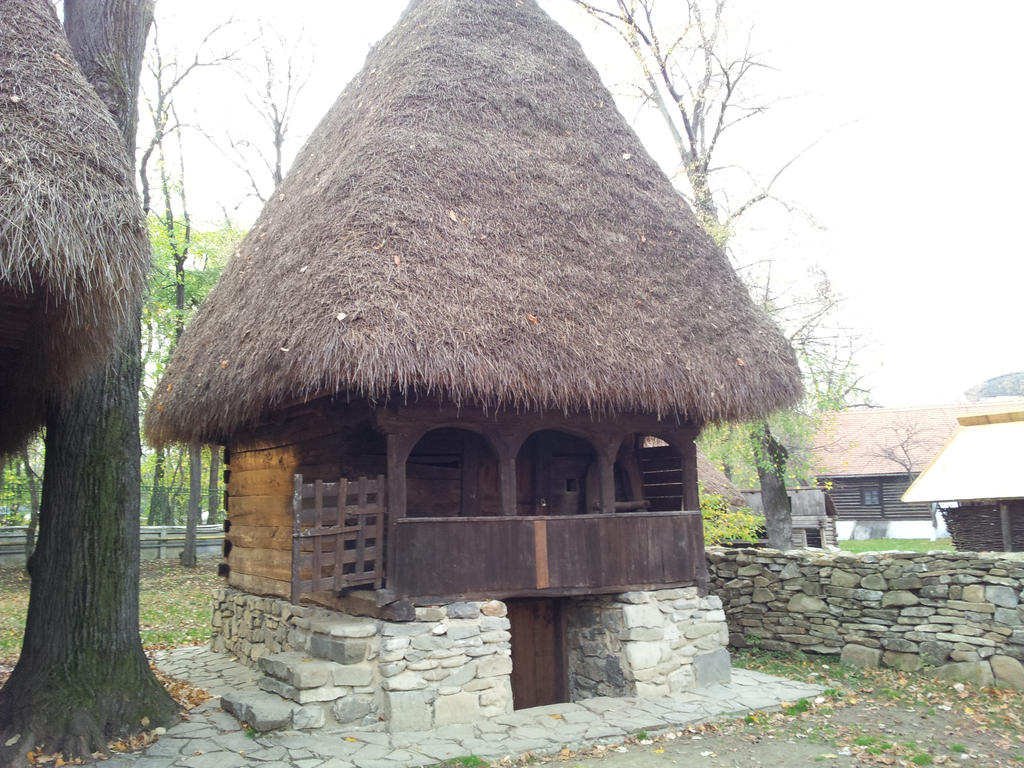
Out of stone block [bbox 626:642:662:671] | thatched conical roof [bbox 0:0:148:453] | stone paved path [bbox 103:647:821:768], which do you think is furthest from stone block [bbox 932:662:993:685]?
thatched conical roof [bbox 0:0:148:453]

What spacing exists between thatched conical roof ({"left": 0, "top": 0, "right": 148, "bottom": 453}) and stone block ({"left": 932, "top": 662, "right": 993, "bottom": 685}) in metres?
8.85

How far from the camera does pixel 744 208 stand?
562 inches

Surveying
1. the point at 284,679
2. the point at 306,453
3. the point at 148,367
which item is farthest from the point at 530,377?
the point at 148,367

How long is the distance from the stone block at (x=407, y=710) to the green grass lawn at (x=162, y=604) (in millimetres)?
5509

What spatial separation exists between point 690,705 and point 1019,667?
3582 millimetres

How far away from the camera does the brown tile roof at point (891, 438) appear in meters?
30.4

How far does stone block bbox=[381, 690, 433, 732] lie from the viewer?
6.71m

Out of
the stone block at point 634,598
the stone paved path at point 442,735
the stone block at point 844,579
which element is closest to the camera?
the stone paved path at point 442,735

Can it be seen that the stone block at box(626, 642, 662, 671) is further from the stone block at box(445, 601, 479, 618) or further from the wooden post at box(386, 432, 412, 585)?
the wooden post at box(386, 432, 412, 585)

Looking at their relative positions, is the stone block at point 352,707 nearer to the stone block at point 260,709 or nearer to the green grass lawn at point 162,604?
the stone block at point 260,709

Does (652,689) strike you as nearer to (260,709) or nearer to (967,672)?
(967,672)

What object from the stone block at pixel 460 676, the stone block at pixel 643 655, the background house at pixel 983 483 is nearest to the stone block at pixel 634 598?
the stone block at pixel 643 655

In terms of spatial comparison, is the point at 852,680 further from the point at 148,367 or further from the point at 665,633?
the point at 148,367

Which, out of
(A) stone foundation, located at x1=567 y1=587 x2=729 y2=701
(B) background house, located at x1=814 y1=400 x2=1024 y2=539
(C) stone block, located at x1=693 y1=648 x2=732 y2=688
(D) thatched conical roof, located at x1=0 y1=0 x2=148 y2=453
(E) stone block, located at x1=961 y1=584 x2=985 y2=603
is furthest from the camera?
(B) background house, located at x1=814 y1=400 x2=1024 y2=539
